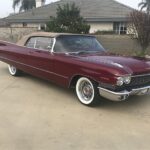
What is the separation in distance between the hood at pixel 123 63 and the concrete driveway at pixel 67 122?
0.83 metres

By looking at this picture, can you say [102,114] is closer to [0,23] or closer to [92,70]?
[92,70]

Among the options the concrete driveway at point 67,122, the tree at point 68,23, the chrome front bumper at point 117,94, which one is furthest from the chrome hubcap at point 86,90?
the tree at point 68,23

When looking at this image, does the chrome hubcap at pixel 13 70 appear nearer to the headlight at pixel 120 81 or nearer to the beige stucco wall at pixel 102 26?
the headlight at pixel 120 81

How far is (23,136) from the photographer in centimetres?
457

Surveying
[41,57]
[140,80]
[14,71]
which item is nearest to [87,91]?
[140,80]

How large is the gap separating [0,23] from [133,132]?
32340mm

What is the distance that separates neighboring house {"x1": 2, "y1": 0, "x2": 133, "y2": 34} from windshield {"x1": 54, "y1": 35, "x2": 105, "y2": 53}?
51.9 ft

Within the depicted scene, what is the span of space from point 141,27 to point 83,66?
10893mm

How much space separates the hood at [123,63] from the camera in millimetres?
5579

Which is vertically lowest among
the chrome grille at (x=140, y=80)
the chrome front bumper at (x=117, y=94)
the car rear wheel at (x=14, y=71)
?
the car rear wheel at (x=14, y=71)

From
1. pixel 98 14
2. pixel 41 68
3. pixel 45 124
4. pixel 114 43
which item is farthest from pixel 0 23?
pixel 45 124

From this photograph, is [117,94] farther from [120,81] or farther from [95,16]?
[95,16]

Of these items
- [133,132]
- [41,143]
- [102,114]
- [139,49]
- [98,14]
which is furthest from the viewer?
[98,14]

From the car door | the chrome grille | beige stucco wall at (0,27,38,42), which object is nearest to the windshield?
the car door
